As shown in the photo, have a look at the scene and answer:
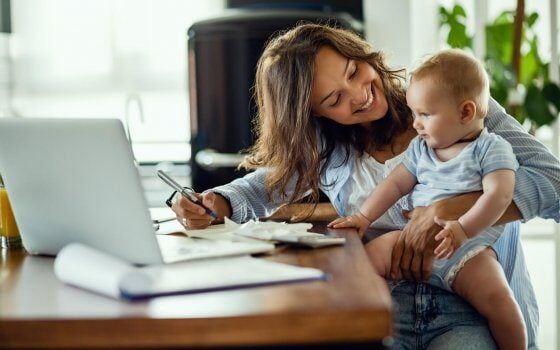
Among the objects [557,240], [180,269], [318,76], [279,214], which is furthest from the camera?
[557,240]

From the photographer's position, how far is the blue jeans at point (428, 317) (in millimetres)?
1807

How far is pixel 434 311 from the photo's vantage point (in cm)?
182

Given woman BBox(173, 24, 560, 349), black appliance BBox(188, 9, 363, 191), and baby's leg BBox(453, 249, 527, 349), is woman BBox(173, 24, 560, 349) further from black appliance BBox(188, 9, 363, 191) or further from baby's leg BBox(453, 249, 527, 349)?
black appliance BBox(188, 9, 363, 191)

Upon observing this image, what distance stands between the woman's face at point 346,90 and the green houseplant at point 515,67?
1686 millimetres

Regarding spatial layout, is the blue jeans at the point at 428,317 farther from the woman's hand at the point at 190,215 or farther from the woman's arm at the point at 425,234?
the woman's hand at the point at 190,215

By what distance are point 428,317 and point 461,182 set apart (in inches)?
11.7

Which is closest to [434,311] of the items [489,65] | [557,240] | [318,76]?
[318,76]

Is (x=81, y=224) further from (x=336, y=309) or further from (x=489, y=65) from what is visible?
(x=489, y=65)

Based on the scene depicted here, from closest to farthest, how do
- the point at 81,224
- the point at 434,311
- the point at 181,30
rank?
the point at 81,224 → the point at 434,311 → the point at 181,30

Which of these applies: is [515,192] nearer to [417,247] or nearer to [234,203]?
[417,247]

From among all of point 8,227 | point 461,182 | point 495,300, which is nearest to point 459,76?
point 461,182

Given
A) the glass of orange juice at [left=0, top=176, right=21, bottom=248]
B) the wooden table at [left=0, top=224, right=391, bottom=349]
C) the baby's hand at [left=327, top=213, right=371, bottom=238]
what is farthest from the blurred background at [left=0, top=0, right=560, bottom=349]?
the wooden table at [left=0, top=224, right=391, bottom=349]

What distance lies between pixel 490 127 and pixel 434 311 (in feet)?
1.38

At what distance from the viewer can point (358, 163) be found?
2086 millimetres
